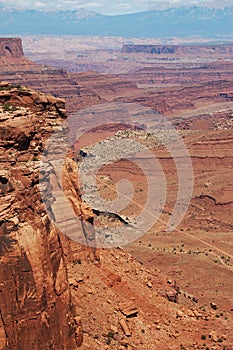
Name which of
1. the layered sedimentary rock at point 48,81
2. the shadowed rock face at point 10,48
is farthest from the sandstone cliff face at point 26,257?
the shadowed rock face at point 10,48

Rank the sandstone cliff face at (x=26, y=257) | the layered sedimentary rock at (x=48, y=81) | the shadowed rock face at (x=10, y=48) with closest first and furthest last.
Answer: the sandstone cliff face at (x=26, y=257) → the layered sedimentary rock at (x=48, y=81) → the shadowed rock face at (x=10, y=48)

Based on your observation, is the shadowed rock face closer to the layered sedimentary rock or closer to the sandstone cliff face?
the layered sedimentary rock

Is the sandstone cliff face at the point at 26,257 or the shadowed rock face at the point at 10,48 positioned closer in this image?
the sandstone cliff face at the point at 26,257

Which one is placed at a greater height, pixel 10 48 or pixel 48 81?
pixel 10 48

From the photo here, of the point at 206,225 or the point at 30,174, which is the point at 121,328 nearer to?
the point at 30,174

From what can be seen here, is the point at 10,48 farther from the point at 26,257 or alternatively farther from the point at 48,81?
the point at 26,257

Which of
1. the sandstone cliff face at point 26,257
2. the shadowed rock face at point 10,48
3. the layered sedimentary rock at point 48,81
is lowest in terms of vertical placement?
the sandstone cliff face at point 26,257

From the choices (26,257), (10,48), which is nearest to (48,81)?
(10,48)

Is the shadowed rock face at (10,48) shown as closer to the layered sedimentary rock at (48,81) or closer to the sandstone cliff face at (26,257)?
the layered sedimentary rock at (48,81)

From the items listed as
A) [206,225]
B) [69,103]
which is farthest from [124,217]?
[69,103]
